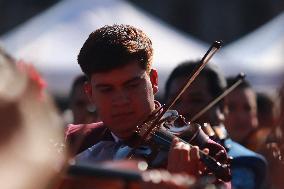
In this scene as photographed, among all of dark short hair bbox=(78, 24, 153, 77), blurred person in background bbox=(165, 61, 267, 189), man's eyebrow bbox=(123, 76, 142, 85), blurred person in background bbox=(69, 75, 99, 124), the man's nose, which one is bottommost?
blurred person in background bbox=(69, 75, 99, 124)

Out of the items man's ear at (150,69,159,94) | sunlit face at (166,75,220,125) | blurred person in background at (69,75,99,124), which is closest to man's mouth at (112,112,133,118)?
man's ear at (150,69,159,94)

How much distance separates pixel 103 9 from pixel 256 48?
4.76 feet

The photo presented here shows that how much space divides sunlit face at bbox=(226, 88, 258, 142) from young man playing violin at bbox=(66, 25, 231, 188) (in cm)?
239

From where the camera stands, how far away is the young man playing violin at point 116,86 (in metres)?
3.01

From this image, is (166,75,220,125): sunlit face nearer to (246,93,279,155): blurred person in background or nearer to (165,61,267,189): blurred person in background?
(165,61,267,189): blurred person in background

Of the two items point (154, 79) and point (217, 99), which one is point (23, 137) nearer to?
point (154, 79)

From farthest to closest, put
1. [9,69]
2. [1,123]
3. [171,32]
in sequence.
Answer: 1. [171,32]
2. [9,69]
3. [1,123]

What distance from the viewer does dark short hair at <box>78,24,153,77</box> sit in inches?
123

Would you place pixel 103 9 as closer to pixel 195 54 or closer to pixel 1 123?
pixel 195 54

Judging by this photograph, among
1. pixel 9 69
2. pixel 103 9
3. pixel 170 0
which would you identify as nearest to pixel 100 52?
pixel 9 69

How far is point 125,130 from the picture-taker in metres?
3.02

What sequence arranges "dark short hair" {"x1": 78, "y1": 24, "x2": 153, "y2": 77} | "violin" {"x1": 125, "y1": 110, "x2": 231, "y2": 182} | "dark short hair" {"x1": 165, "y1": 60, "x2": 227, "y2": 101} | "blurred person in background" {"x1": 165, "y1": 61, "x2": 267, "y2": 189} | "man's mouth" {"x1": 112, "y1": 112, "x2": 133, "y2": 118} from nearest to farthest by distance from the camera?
"violin" {"x1": 125, "y1": 110, "x2": 231, "y2": 182}, "man's mouth" {"x1": 112, "y1": 112, "x2": 133, "y2": 118}, "dark short hair" {"x1": 78, "y1": 24, "x2": 153, "y2": 77}, "blurred person in background" {"x1": 165, "y1": 61, "x2": 267, "y2": 189}, "dark short hair" {"x1": 165, "y1": 60, "x2": 227, "y2": 101}

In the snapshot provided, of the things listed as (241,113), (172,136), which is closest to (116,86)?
(172,136)

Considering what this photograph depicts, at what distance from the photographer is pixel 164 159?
9.39 feet
